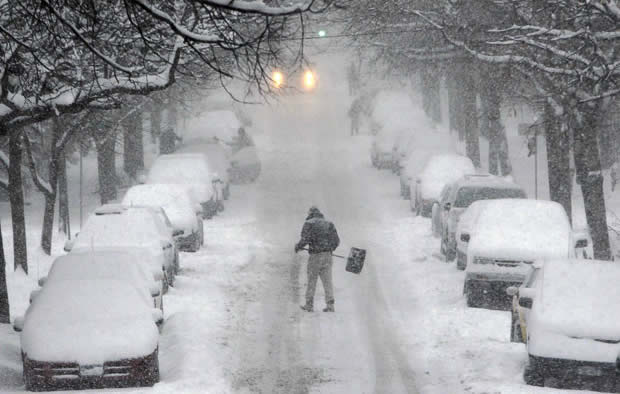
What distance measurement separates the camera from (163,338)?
15906mm

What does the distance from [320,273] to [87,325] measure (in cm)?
588

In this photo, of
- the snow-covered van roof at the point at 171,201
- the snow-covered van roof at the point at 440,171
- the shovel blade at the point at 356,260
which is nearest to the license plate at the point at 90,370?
the shovel blade at the point at 356,260

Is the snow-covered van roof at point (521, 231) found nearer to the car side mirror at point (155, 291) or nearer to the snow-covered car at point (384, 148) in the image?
the car side mirror at point (155, 291)

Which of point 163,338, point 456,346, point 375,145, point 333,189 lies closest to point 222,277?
point 163,338

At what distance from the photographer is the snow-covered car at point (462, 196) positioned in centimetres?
2316

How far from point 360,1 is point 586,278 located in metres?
12.3

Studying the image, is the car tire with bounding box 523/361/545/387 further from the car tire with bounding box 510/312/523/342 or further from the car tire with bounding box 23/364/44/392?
the car tire with bounding box 23/364/44/392

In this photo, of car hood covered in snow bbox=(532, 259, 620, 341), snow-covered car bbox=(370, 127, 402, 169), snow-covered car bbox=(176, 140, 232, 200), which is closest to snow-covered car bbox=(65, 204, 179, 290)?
car hood covered in snow bbox=(532, 259, 620, 341)

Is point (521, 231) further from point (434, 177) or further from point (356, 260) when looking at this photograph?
point (434, 177)

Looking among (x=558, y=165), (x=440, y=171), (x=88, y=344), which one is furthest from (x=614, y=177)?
(x=88, y=344)

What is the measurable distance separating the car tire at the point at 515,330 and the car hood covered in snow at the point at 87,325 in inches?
205

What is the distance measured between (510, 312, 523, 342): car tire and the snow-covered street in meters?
0.15

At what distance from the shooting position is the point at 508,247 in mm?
18625

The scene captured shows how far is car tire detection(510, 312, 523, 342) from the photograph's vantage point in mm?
15422
